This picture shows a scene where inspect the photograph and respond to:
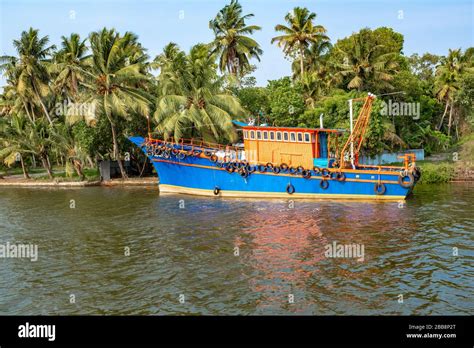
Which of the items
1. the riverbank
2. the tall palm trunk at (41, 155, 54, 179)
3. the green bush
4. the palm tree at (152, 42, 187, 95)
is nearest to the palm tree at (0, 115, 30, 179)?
the tall palm trunk at (41, 155, 54, 179)

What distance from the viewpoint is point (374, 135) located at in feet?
117

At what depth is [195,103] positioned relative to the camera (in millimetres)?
36750

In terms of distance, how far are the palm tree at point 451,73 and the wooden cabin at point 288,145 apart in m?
28.8

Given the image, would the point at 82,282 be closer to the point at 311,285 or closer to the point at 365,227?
the point at 311,285

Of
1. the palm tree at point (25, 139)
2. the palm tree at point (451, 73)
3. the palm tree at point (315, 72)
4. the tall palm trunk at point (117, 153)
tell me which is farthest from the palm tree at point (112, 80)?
the palm tree at point (451, 73)

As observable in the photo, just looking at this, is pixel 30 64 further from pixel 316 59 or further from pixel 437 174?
pixel 437 174

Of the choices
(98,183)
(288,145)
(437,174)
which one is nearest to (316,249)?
(288,145)

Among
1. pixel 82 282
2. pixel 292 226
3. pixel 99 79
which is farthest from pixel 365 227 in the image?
Answer: pixel 99 79

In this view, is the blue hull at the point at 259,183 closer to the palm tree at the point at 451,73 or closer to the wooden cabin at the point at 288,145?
the wooden cabin at the point at 288,145

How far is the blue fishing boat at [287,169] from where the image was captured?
1043 inches

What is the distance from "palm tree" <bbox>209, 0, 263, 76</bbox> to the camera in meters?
43.2

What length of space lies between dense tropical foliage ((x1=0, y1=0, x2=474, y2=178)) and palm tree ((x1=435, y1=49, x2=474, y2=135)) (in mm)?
122

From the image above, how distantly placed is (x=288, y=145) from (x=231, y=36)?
18.7 m
